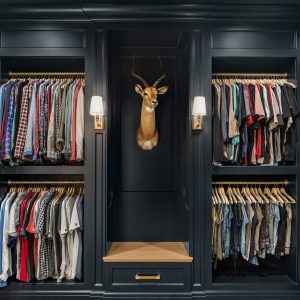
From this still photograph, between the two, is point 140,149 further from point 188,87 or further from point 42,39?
point 42,39

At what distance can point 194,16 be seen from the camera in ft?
7.51

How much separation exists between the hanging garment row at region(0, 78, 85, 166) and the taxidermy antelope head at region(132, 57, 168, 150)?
631 mm

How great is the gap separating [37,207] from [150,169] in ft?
4.01

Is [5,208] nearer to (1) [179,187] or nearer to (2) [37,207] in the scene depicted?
(2) [37,207]

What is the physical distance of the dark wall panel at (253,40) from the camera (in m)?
2.37

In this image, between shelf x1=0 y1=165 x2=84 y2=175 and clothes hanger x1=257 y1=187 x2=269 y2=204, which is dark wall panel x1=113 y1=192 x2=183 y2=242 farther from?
clothes hanger x1=257 y1=187 x2=269 y2=204

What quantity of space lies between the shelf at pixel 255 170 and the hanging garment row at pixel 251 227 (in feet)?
0.87

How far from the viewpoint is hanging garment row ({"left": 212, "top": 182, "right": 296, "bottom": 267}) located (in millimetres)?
2373

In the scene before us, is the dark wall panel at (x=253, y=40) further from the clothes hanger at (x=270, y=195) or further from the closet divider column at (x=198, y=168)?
the clothes hanger at (x=270, y=195)

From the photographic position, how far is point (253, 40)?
239 cm

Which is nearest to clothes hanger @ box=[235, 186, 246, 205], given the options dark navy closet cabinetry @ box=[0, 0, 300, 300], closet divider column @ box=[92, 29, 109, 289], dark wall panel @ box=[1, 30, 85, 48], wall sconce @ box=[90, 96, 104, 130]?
dark navy closet cabinetry @ box=[0, 0, 300, 300]

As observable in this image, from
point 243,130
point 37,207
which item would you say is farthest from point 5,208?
point 243,130

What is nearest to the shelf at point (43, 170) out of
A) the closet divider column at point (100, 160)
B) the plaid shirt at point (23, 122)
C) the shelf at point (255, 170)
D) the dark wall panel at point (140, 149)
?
the plaid shirt at point (23, 122)

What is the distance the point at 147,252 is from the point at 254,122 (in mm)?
1616
